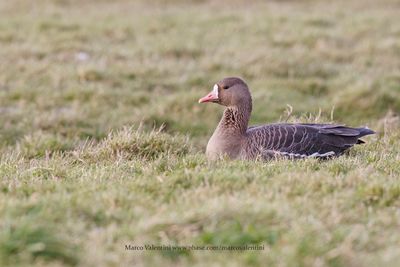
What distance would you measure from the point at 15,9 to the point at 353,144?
1432 centimetres

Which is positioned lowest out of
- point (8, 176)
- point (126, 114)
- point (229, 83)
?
point (126, 114)

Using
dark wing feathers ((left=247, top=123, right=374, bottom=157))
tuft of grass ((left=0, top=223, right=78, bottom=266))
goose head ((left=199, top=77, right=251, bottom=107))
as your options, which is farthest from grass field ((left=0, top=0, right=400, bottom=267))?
goose head ((left=199, top=77, right=251, bottom=107))

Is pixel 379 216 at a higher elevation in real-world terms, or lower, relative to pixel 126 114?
higher

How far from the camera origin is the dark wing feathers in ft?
21.9

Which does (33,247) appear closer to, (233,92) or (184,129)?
(233,92)

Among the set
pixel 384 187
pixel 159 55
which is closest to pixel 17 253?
pixel 384 187

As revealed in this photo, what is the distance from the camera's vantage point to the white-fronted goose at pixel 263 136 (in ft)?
21.9

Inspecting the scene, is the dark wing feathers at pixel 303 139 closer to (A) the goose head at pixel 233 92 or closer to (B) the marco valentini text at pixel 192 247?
(A) the goose head at pixel 233 92

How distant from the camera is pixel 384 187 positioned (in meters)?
4.93

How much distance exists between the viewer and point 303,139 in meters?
6.76

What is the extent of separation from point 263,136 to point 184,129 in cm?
365

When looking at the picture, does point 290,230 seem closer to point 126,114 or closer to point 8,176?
point 8,176

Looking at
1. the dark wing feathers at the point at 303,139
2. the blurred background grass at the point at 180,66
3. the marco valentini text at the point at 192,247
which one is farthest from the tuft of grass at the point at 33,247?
the blurred background grass at the point at 180,66

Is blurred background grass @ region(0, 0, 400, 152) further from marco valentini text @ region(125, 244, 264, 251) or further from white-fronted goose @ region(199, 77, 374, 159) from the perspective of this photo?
marco valentini text @ region(125, 244, 264, 251)
